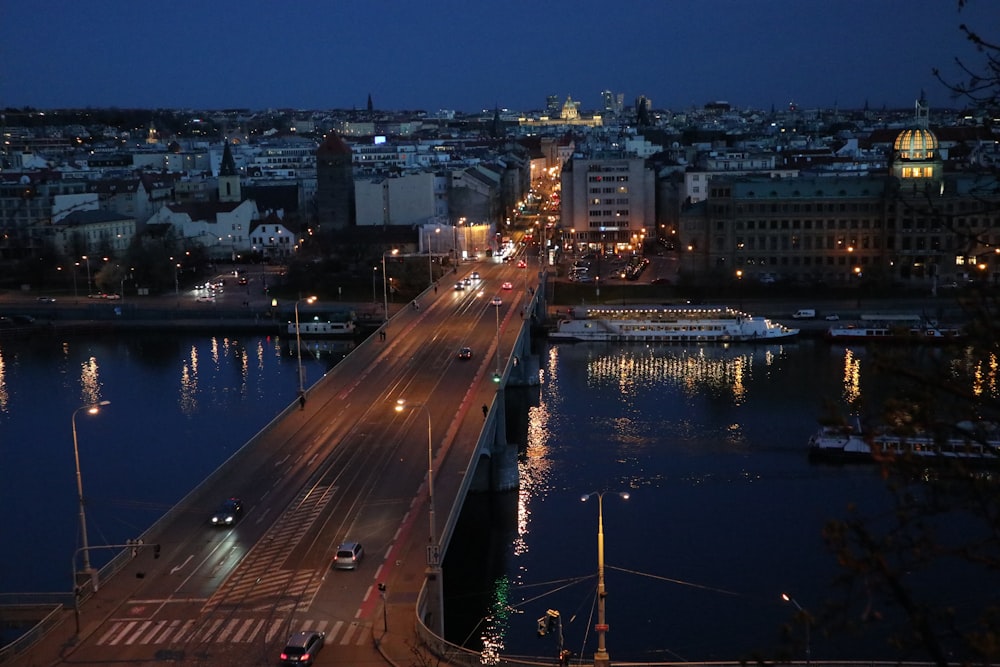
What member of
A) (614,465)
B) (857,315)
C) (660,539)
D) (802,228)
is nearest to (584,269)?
(802,228)

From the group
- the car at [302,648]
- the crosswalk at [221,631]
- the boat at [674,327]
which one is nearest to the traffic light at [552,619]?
the crosswalk at [221,631]

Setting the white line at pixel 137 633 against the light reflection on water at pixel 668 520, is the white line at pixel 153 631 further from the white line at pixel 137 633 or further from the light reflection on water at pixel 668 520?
the light reflection on water at pixel 668 520

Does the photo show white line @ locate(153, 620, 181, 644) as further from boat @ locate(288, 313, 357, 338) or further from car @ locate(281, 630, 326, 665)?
boat @ locate(288, 313, 357, 338)

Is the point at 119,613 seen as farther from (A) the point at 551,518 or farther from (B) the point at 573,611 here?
(A) the point at 551,518

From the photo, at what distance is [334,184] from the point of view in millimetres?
32188

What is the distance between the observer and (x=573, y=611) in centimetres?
918

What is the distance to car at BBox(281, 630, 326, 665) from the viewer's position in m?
6.50

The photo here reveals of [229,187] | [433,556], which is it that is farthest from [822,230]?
[433,556]

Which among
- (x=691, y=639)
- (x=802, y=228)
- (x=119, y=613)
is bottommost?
(x=691, y=639)

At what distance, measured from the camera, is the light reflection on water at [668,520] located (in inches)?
348

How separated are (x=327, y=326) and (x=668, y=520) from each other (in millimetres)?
13403

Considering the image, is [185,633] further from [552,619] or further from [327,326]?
[327,326]

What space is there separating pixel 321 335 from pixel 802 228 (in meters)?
11.0

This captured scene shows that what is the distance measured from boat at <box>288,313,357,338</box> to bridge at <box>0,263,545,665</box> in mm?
8558
